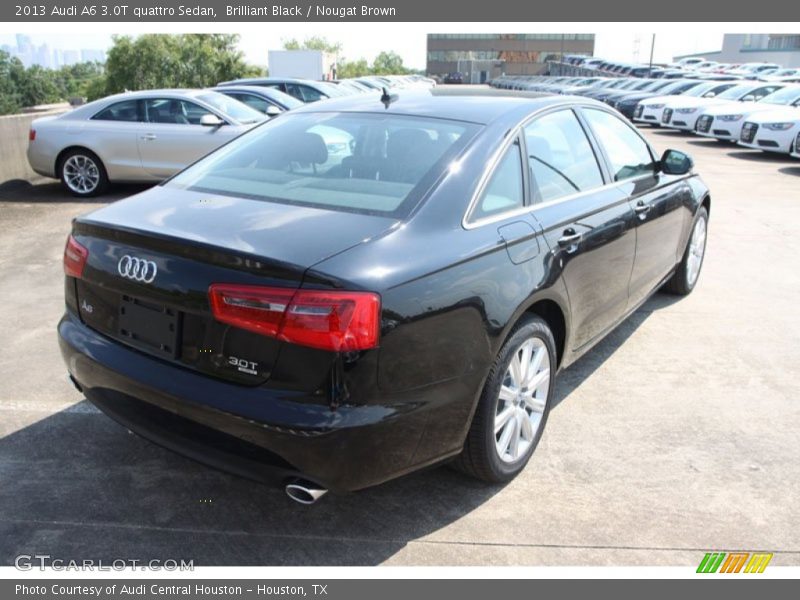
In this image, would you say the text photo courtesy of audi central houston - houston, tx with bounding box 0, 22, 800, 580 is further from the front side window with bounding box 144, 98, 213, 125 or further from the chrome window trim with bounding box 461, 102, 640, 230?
the front side window with bounding box 144, 98, 213, 125

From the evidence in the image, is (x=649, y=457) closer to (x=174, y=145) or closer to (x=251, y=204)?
(x=251, y=204)

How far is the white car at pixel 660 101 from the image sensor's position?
74.2 ft

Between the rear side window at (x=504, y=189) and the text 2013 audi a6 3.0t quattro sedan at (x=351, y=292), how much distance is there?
1 cm

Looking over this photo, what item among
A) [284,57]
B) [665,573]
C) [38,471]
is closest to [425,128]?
[665,573]

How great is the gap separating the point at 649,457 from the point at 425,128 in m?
1.92

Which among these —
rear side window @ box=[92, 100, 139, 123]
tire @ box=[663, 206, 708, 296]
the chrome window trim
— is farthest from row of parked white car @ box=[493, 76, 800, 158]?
the chrome window trim

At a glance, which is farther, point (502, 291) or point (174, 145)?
point (174, 145)

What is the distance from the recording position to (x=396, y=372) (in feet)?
8.14

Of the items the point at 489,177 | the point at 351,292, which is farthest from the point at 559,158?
the point at 351,292

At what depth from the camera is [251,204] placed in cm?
291

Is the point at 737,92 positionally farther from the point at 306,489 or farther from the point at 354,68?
the point at 354,68

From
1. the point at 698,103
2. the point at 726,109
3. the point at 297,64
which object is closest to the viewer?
the point at 726,109

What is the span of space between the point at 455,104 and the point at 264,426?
2.02 m

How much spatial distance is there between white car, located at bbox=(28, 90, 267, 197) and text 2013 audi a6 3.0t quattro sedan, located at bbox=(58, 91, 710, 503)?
6257 mm
